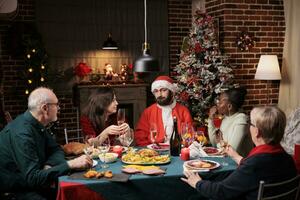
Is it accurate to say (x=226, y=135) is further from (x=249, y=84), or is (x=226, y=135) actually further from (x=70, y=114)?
(x=70, y=114)

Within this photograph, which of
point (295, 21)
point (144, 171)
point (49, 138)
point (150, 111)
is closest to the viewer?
point (144, 171)

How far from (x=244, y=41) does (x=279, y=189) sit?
12.0ft

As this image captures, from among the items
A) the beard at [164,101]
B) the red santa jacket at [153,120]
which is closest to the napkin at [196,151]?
the red santa jacket at [153,120]

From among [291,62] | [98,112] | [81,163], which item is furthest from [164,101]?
[291,62]

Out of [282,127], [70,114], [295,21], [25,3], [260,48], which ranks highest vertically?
[25,3]

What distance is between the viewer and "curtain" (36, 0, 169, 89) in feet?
21.5

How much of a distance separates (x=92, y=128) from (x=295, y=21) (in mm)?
3551

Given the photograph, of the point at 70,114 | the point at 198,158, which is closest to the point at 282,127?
the point at 198,158

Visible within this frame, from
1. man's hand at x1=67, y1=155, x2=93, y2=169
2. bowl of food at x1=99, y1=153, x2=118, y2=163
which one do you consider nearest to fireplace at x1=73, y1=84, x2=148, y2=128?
bowl of food at x1=99, y1=153, x2=118, y2=163

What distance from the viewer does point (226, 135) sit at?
136 inches

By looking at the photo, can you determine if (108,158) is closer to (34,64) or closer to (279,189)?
(279,189)

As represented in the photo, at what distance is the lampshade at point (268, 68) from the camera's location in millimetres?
5238

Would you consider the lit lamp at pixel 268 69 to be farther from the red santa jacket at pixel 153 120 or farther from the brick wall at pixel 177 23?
the brick wall at pixel 177 23

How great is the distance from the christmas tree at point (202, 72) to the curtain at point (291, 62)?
92 cm
